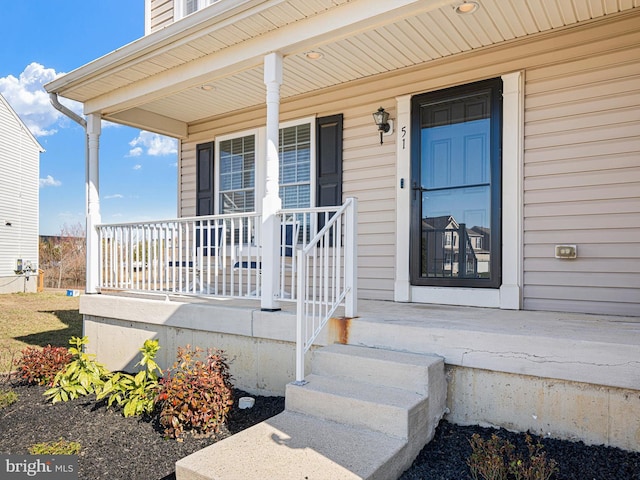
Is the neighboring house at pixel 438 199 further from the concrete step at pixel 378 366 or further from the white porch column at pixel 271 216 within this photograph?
the concrete step at pixel 378 366

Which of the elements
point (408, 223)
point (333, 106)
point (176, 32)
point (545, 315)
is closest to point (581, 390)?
point (545, 315)

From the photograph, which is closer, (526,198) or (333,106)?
(526,198)

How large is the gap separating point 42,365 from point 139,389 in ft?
5.16

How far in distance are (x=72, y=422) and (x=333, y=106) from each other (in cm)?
388

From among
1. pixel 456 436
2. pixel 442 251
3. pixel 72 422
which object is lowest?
pixel 72 422

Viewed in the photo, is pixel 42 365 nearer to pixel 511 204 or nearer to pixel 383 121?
pixel 383 121

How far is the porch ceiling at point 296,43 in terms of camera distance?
324 centimetres

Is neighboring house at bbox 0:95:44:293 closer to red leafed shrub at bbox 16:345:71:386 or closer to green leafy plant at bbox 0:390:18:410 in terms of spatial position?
red leafed shrub at bbox 16:345:71:386

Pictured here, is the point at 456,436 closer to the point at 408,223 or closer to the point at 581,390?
the point at 581,390

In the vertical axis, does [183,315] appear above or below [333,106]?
below

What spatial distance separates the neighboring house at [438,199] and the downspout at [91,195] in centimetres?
3

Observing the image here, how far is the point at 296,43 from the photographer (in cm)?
350

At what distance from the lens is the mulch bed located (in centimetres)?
217

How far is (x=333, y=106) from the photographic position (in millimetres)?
4953
